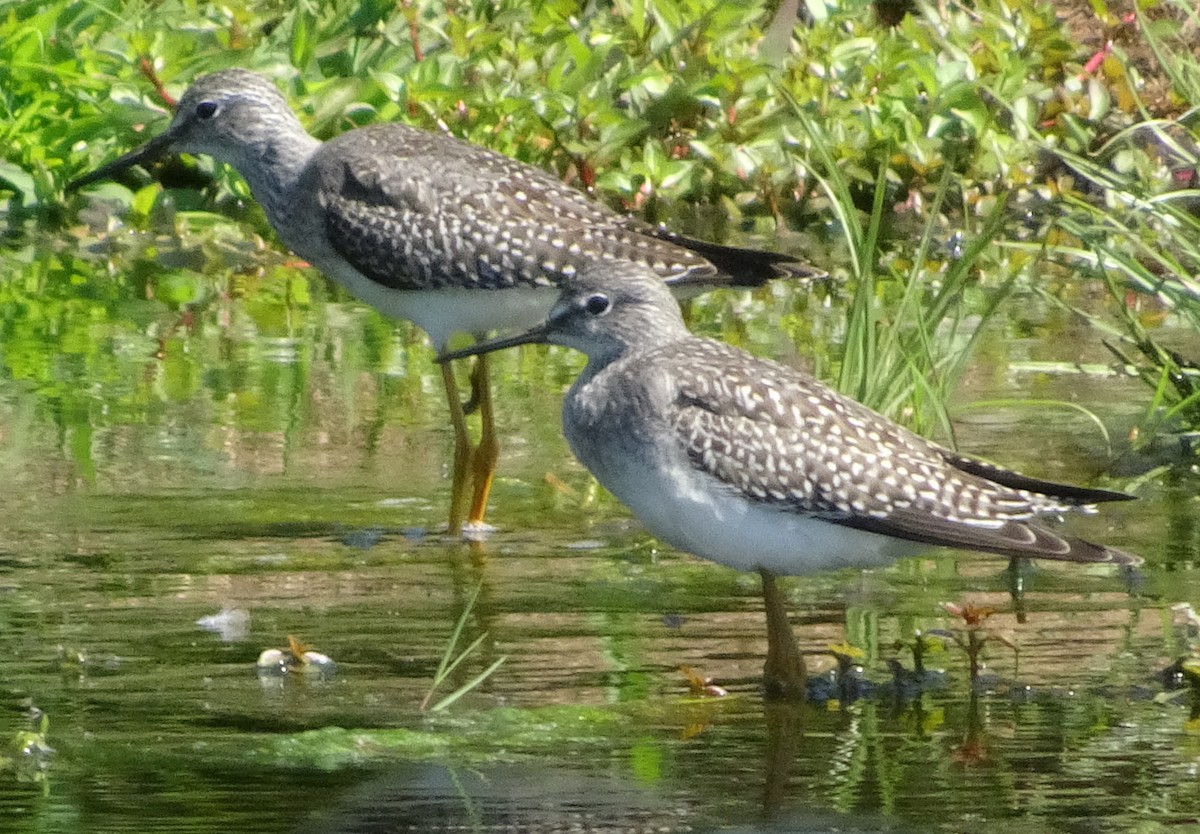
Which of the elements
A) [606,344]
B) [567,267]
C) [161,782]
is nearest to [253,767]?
[161,782]

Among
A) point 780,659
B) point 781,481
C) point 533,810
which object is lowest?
point 533,810

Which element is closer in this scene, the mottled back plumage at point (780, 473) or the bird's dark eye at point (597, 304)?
the mottled back plumage at point (780, 473)

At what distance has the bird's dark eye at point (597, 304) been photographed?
6434 millimetres

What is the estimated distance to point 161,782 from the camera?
4.84m

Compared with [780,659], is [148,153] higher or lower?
higher

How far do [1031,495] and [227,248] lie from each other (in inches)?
274

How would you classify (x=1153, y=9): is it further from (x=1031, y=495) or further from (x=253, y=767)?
(x=253, y=767)

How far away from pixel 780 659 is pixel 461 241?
287cm

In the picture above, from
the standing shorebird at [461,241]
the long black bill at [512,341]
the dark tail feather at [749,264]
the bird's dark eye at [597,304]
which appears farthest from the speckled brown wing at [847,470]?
the standing shorebird at [461,241]

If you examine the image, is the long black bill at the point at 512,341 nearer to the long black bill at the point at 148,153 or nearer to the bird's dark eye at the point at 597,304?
the bird's dark eye at the point at 597,304

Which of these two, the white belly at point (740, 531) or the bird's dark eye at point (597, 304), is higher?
the bird's dark eye at point (597, 304)

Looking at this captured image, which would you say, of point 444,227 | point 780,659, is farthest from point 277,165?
point 780,659

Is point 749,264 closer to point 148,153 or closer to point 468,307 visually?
point 468,307

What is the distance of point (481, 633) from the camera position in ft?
20.0
